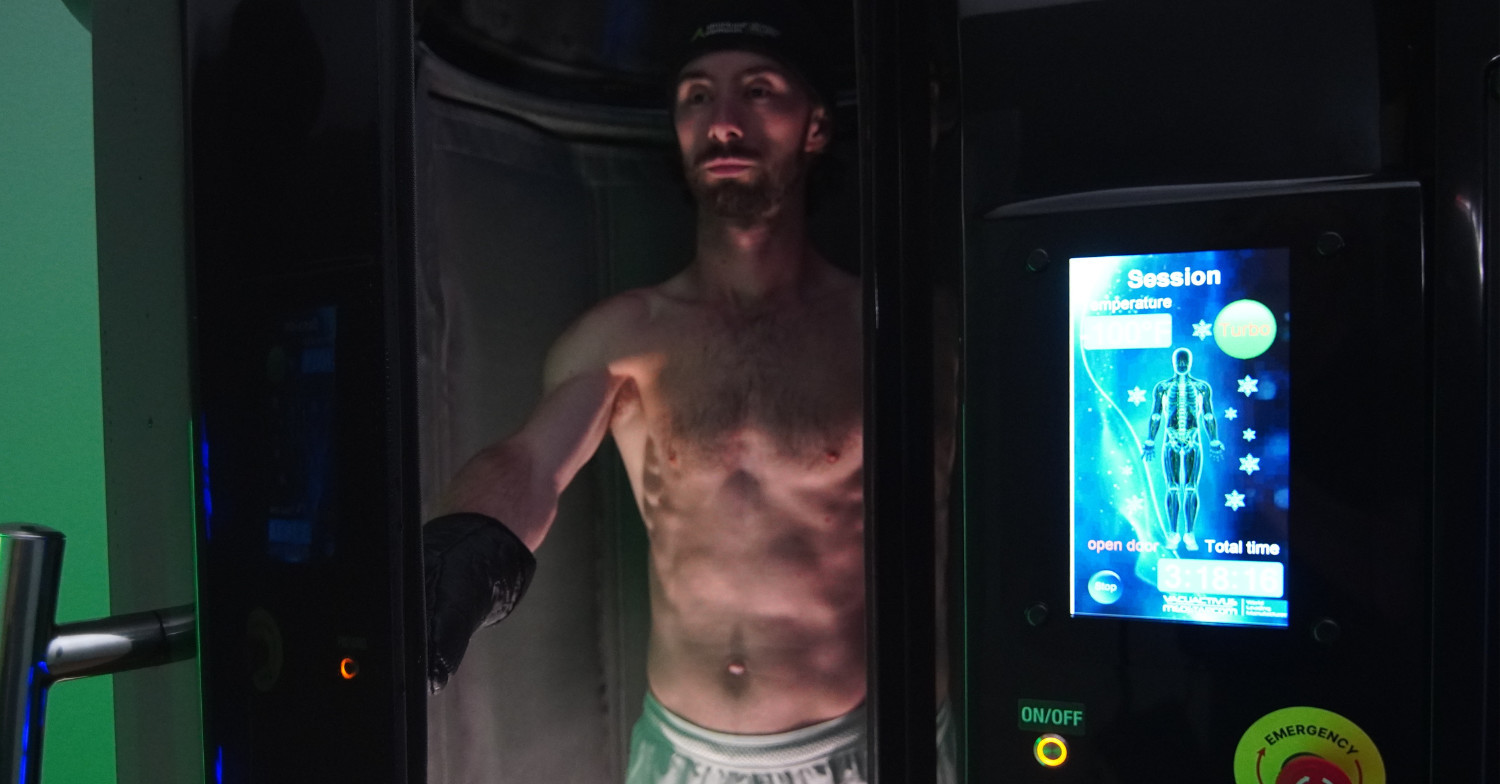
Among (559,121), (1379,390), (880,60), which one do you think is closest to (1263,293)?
(1379,390)

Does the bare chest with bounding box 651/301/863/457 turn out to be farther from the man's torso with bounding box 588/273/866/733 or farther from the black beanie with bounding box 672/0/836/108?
the black beanie with bounding box 672/0/836/108

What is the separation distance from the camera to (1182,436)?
A: 0.85 metres

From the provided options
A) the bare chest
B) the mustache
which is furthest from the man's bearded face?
the bare chest

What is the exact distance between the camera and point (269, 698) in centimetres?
65

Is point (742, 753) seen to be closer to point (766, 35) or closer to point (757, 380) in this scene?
point (757, 380)

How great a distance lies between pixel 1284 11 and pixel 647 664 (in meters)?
0.70

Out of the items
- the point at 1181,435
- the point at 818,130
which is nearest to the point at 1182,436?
the point at 1181,435

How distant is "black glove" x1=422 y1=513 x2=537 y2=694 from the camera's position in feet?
2.65

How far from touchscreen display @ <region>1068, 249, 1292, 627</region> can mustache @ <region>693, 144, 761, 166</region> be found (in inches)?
10.7

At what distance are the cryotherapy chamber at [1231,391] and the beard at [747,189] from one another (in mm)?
147

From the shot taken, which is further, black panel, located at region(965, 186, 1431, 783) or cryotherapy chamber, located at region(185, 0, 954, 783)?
black panel, located at region(965, 186, 1431, 783)

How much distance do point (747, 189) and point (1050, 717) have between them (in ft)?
1.60

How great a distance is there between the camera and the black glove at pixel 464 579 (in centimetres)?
81

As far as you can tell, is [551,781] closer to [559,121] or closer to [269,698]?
[269,698]
